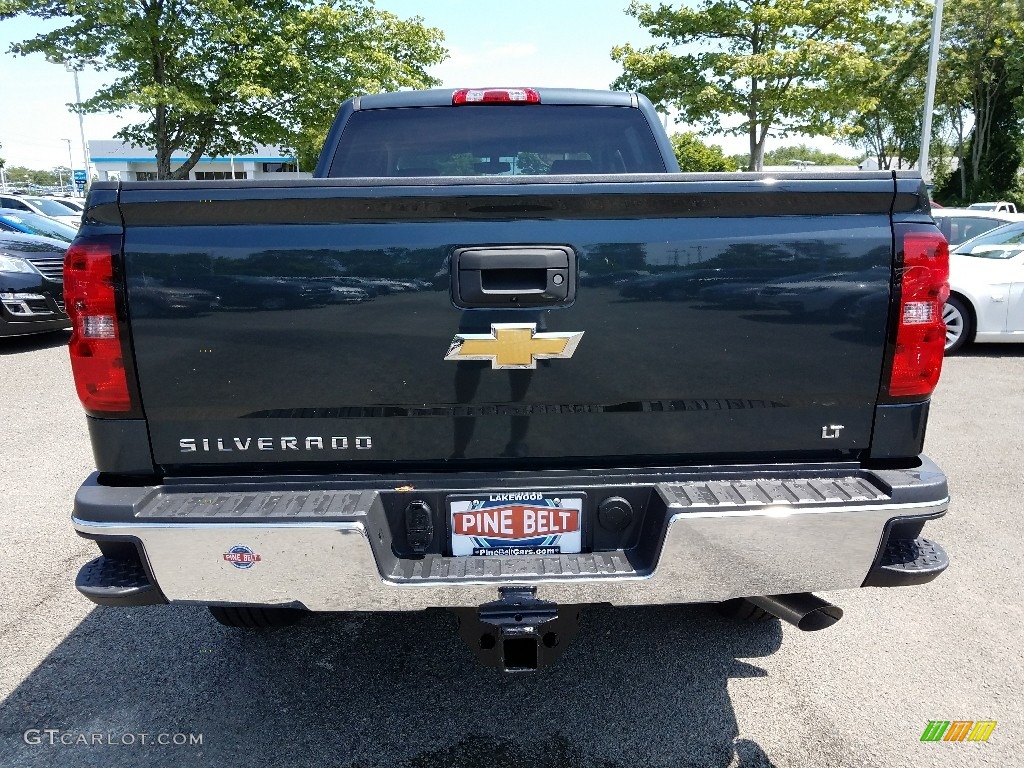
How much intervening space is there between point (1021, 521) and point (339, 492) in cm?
399

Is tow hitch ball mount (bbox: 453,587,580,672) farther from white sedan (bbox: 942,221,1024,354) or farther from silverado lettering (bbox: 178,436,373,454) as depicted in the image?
white sedan (bbox: 942,221,1024,354)

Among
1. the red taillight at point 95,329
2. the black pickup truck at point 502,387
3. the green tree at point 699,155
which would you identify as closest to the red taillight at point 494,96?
the black pickup truck at point 502,387

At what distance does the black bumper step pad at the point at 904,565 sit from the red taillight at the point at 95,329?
87.8 inches

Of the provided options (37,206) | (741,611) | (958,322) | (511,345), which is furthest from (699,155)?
(511,345)

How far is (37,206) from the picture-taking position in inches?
725

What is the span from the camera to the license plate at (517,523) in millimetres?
2148

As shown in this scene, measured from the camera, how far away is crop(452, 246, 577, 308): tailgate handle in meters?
2.00

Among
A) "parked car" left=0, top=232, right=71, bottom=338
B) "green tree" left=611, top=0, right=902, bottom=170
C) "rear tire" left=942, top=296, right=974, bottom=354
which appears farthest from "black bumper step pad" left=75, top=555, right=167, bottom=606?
"green tree" left=611, top=0, right=902, bottom=170

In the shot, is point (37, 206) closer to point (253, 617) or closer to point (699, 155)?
point (253, 617)

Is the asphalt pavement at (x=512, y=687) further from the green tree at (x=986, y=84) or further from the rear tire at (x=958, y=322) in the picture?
the green tree at (x=986, y=84)

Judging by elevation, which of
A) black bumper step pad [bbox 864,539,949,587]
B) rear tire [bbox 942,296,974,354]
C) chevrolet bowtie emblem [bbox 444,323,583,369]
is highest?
chevrolet bowtie emblem [bbox 444,323,583,369]

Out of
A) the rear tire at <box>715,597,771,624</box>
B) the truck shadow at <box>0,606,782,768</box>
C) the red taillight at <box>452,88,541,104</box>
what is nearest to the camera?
the truck shadow at <box>0,606,782,768</box>

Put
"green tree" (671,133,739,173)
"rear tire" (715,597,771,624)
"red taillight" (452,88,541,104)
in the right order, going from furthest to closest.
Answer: "green tree" (671,133,739,173) < "red taillight" (452,88,541,104) < "rear tire" (715,597,771,624)

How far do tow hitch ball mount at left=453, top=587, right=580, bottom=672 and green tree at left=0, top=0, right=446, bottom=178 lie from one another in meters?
17.8
